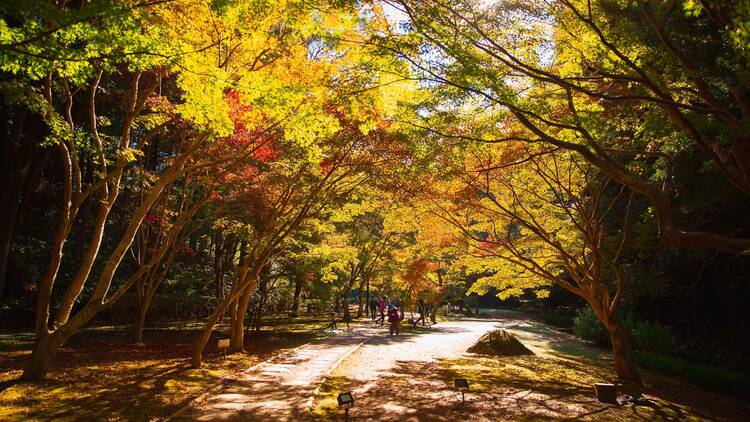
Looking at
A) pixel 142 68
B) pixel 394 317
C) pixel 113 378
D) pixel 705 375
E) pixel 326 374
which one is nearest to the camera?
pixel 142 68

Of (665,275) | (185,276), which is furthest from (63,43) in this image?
(185,276)

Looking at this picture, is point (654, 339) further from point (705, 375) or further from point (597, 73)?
point (597, 73)

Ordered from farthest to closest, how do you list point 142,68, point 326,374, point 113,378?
point 326,374 < point 113,378 < point 142,68

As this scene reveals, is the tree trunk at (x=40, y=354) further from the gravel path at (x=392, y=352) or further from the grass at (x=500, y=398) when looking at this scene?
the gravel path at (x=392, y=352)

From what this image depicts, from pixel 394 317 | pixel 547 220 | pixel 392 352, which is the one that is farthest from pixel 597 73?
pixel 394 317

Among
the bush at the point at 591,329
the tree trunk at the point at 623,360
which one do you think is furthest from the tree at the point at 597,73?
the bush at the point at 591,329

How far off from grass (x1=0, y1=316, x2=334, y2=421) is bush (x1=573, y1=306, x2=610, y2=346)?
41.2ft

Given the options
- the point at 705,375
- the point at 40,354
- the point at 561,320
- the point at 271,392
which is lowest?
the point at 705,375

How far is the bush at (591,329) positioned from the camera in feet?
61.7

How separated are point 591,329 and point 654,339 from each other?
378 centimetres

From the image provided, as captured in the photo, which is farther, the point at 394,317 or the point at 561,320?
the point at 561,320

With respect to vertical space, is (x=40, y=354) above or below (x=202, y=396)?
above

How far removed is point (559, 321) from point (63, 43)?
30.2 m

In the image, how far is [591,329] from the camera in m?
19.8
